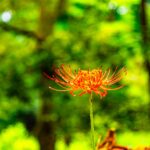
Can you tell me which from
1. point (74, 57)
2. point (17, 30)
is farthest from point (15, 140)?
point (17, 30)

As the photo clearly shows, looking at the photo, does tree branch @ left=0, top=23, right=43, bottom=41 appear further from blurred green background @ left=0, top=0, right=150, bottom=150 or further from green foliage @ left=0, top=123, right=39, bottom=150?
green foliage @ left=0, top=123, right=39, bottom=150

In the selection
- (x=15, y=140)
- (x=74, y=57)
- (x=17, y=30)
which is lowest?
(x=15, y=140)

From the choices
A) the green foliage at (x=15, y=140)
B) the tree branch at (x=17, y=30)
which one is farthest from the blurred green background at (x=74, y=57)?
the green foliage at (x=15, y=140)

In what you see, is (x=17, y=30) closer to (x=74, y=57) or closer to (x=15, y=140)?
(x=74, y=57)

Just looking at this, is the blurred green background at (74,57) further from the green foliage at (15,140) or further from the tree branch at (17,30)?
the green foliage at (15,140)

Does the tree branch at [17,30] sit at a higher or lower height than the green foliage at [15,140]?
higher

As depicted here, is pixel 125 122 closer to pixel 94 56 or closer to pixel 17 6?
pixel 94 56

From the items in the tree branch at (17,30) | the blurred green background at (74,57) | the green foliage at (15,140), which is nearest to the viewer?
the green foliage at (15,140)

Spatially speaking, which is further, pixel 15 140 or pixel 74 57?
pixel 74 57
